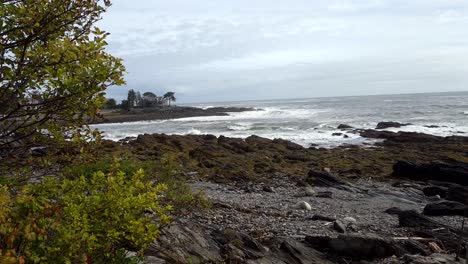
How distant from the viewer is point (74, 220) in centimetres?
264

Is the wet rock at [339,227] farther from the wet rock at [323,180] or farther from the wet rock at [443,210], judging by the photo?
the wet rock at [323,180]

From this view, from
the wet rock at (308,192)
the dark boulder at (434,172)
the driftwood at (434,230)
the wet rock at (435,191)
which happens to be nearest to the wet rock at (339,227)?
the driftwood at (434,230)

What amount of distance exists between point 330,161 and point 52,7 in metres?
18.6

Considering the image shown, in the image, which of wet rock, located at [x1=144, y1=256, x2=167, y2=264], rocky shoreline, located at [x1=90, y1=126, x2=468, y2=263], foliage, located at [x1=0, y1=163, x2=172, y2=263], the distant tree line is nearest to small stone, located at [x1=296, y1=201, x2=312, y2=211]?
rocky shoreline, located at [x1=90, y1=126, x2=468, y2=263]

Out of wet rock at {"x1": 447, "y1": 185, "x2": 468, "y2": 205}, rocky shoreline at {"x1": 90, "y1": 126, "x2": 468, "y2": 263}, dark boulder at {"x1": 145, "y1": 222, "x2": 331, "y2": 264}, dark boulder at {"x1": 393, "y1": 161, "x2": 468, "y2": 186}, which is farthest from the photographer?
dark boulder at {"x1": 393, "y1": 161, "x2": 468, "y2": 186}

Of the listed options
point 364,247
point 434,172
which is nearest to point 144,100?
point 434,172

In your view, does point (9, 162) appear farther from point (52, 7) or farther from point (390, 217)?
point (390, 217)

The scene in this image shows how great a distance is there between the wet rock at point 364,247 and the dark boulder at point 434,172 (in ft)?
35.4

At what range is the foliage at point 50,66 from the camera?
2770 millimetres

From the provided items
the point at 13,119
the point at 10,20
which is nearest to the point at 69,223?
the point at 13,119

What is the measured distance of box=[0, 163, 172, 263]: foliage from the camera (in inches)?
97.5

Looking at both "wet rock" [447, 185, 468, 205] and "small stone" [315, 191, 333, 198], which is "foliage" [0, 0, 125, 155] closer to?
"small stone" [315, 191, 333, 198]

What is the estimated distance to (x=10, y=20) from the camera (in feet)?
8.60

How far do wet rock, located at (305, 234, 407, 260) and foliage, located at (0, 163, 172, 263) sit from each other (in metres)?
4.26
